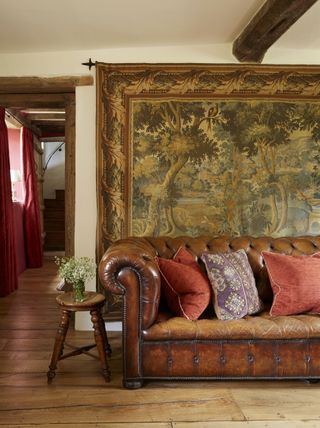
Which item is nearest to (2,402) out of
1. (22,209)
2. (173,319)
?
(173,319)

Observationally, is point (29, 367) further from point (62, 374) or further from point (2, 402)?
point (2, 402)

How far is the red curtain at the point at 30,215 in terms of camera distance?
255 inches

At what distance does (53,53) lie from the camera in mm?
3541

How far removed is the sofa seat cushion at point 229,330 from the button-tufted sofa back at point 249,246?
0.48 meters

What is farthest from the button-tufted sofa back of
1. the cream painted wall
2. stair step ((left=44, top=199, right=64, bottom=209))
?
stair step ((left=44, top=199, right=64, bottom=209))

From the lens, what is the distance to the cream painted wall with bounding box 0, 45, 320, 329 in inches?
137

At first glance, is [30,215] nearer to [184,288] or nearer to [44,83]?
[44,83]

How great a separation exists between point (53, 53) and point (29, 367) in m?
2.65

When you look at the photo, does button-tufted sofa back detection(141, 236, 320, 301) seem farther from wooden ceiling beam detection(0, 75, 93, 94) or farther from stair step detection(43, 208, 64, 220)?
stair step detection(43, 208, 64, 220)

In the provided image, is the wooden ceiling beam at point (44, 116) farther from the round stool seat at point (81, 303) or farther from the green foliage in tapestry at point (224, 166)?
the round stool seat at point (81, 303)

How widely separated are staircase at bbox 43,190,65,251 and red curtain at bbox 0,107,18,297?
10.3 feet

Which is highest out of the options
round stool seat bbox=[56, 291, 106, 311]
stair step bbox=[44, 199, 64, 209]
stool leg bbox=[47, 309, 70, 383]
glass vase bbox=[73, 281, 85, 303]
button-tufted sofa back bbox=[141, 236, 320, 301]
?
stair step bbox=[44, 199, 64, 209]

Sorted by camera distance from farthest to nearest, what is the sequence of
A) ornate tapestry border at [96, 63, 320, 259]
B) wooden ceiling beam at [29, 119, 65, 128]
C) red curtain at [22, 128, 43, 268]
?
wooden ceiling beam at [29, 119, 65, 128], red curtain at [22, 128, 43, 268], ornate tapestry border at [96, 63, 320, 259]

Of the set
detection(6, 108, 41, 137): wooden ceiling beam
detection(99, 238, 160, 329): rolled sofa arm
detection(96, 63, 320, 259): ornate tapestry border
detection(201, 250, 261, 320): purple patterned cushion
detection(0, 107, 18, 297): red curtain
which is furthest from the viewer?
detection(6, 108, 41, 137): wooden ceiling beam
